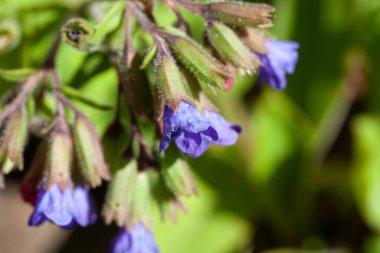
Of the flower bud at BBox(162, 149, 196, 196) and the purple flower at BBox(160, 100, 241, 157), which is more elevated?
the purple flower at BBox(160, 100, 241, 157)

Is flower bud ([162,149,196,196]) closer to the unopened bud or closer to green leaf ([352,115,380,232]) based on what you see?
the unopened bud

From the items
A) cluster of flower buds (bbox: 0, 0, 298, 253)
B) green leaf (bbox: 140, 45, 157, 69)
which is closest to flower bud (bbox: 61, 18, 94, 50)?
cluster of flower buds (bbox: 0, 0, 298, 253)

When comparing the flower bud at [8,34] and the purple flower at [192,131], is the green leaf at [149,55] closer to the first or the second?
the purple flower at [192,131]

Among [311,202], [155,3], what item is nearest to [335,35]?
[311,202]

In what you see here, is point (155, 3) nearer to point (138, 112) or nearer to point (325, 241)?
point (138, 112)

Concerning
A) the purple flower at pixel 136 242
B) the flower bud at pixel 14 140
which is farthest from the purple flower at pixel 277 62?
the flower bud at pixel 14 140

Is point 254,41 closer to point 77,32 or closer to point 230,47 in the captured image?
point 230,47

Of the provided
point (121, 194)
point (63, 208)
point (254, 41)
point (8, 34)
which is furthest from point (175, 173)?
point (8, 34)
